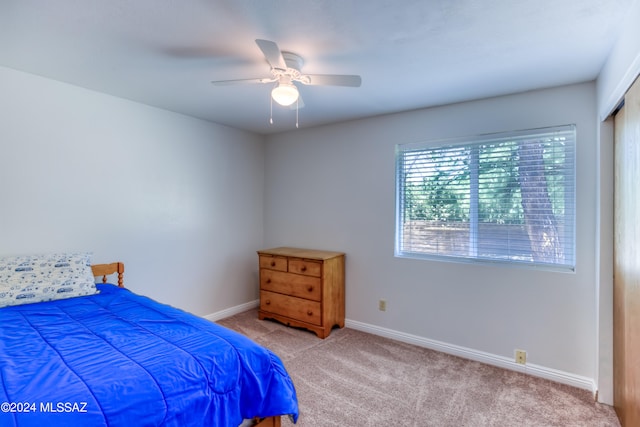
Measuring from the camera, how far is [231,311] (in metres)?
3.91

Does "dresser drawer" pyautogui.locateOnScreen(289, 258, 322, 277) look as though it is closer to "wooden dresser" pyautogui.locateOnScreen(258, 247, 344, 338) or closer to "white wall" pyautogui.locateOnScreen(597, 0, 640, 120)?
"wooden dresser" pyautogui.locateOnScreen(258, 247, 344, 338)

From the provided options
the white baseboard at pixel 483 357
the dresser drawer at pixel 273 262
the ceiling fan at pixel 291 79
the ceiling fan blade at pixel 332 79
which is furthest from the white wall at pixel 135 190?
the ceiling fan blade at pixel 332 79

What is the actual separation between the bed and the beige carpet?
2.14 ft

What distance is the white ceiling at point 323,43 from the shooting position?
62.0 inches

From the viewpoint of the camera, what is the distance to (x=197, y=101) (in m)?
2.96

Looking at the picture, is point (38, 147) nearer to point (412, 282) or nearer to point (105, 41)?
point (105, 41)

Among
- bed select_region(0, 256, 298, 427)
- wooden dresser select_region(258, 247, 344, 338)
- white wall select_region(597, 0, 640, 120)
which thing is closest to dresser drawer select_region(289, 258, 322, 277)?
wooden dresser select_region(258, 247, 344, 338)

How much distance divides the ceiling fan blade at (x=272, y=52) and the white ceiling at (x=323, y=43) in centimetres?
16

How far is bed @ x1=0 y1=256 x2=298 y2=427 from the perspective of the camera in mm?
1081

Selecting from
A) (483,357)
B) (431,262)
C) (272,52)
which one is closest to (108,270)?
(272,52)

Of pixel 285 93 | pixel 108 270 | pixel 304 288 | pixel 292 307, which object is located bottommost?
pixel 292 307

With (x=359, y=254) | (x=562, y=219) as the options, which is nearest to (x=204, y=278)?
(x=359, y=254)

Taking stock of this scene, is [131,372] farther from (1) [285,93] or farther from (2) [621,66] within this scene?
(2) [621,66]

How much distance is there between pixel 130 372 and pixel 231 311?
108 inches
